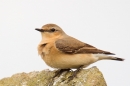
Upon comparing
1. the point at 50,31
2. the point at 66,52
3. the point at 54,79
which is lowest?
the point at 54,79

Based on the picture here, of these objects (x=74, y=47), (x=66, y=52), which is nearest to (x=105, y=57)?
(x=74, y=47)

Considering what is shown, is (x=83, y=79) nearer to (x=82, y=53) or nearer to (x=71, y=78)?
(x=71, y=78)

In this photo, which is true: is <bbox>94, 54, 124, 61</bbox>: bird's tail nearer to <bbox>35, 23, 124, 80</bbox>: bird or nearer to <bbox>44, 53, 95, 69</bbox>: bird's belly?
<bbox>35, 23, 124, 80</bbox>: bird

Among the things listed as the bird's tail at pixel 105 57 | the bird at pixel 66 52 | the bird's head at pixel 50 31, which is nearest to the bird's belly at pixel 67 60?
the bird at pixel 66 52

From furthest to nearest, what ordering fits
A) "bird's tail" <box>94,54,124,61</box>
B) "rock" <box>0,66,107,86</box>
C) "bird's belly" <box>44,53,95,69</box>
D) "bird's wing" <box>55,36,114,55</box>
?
"bird's tail" <box>94,54,124,61</box> → "bird's wing" <box>55,36,114,55</box> → "bird's belly" <box>44,53,95,69</box> → "rock" <box>0,66,107,86</box>

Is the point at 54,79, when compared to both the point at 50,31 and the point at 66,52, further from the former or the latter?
the point at 50,31

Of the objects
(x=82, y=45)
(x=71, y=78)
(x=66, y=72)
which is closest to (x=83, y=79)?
(x=71, y=78)

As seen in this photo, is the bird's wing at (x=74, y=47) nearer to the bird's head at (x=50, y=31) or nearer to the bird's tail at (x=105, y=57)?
the bird's tail at (x=105, y=57)

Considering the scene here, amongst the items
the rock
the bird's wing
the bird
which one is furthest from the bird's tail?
the rock
